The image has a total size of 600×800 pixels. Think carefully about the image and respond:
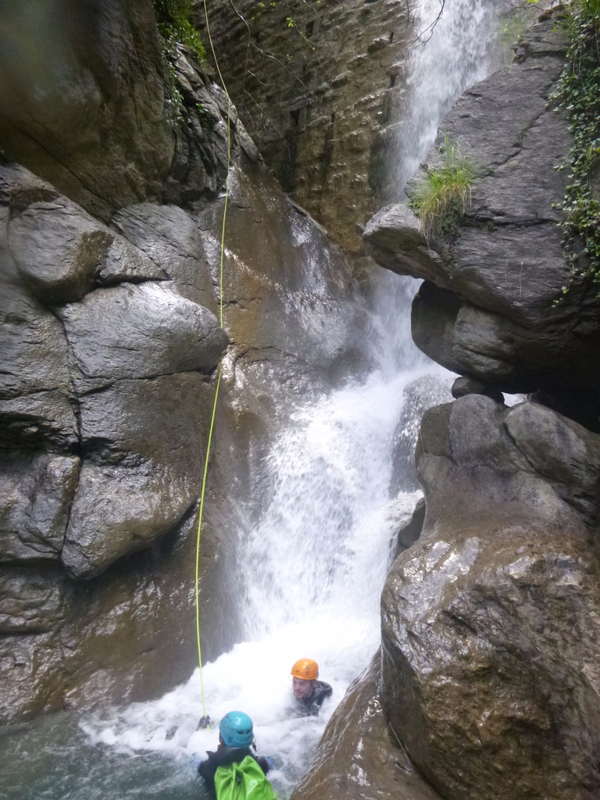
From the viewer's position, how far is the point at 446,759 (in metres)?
2.76

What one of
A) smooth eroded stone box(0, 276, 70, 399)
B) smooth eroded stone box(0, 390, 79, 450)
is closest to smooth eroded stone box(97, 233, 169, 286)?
smooth eroded stone box(0, 276, 70, 399)

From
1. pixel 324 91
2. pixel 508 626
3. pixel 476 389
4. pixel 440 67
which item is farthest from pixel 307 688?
pixel 324 91

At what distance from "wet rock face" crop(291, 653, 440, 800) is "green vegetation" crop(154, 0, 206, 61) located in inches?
273

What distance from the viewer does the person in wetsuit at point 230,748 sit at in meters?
3.23

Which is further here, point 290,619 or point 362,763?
A: point 290,619

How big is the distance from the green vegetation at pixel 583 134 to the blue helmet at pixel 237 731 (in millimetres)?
3150

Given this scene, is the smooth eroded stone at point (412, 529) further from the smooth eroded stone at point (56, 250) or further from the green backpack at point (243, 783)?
the smooth eroded stone at point (56, 250)

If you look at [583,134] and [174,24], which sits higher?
[174,24]

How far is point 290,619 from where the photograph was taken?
512cm

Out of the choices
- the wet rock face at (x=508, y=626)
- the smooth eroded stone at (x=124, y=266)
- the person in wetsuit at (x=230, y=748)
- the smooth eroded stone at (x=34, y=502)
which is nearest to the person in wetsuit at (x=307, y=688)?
the person in wetsuit at (x=230, y=748)

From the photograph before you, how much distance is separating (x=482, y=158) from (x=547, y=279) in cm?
109

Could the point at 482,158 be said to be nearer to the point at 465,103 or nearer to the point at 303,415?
the point at 465,103

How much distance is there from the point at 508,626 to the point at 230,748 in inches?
66.0

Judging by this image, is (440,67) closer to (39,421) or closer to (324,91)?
(324,91)
